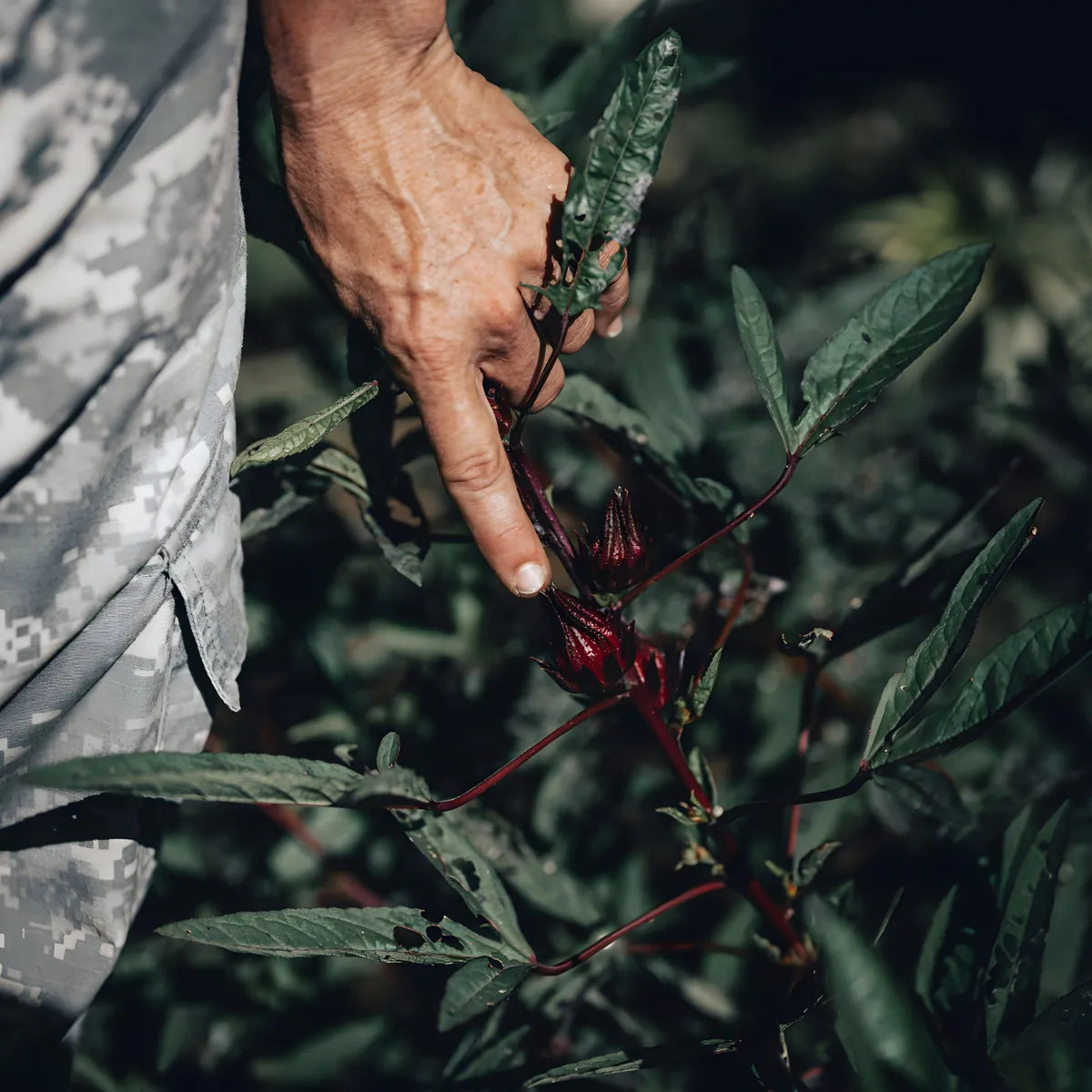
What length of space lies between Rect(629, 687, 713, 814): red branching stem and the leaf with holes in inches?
11.3

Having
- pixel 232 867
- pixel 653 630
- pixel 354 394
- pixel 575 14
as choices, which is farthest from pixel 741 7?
pixel 232 867

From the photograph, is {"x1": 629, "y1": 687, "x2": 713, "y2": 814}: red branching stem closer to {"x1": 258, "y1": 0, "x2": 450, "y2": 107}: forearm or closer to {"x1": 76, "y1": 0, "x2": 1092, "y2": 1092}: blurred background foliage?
{"x1": 76, "y1": 0, "x2": 1092, "y2": 1092}: blurred background foliage

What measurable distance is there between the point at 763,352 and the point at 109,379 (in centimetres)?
44

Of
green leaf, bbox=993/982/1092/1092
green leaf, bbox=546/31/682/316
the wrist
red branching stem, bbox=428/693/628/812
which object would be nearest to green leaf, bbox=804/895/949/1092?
green leaf, bbox=993/982/1092/1092

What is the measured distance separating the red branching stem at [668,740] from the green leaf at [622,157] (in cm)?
29

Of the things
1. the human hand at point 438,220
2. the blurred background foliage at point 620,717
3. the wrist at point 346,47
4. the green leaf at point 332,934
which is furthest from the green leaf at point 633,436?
the green leaf at point 332,934

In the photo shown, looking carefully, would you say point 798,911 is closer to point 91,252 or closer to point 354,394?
point 354,394

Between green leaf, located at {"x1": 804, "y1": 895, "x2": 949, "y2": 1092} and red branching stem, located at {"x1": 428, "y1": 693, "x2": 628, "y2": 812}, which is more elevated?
red branching stem, located at {"x1": 428, "y1": 693, "x2": 628, "y2": 812}

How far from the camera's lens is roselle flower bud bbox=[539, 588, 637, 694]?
2.04 ft

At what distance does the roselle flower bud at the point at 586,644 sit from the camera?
62 cm

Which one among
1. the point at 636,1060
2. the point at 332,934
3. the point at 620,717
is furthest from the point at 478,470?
the point at 620,717

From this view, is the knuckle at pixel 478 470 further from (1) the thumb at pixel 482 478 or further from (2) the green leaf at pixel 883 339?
(2) the green leaf at pixel 883 339

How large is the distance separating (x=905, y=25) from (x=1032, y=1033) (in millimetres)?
2247

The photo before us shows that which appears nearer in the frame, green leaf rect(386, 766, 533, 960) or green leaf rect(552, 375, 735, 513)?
green leaf rect(386, 766, 533, 960)
